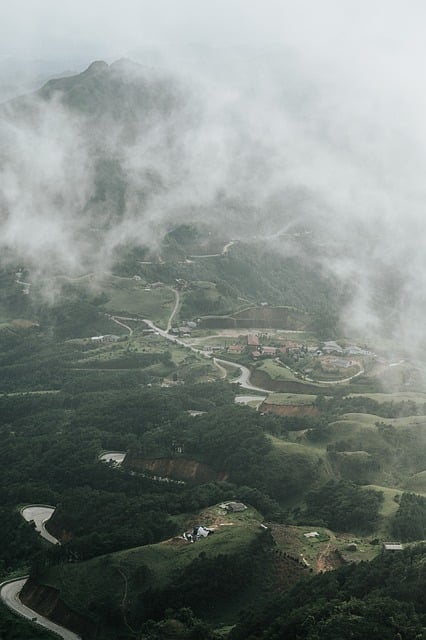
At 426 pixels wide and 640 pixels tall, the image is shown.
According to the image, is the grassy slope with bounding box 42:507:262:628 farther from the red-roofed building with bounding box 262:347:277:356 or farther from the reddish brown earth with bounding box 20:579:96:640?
the red-roofed building with bounding box 262:347:277:356

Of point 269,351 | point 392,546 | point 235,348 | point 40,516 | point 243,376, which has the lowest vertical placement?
point 235,348

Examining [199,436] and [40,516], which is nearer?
[40,516]

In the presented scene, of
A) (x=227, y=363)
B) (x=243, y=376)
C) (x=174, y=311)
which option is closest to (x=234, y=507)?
(x=243, y=376)

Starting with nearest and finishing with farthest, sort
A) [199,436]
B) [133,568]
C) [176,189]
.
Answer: [133,568] → [199,436] → [176,189]

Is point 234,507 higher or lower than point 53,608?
lower

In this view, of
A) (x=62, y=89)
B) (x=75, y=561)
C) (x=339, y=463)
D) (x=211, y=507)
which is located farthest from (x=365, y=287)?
(x=62, y=89)

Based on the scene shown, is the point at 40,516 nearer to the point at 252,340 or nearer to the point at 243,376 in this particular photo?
the point at 243,376

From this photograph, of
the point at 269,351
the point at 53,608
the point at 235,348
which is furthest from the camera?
the point at 235,348
